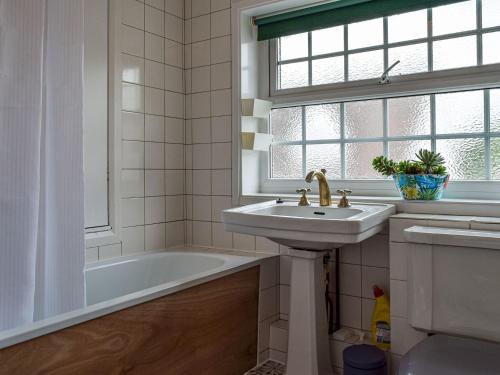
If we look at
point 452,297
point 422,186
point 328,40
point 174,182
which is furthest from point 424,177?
point 174,182

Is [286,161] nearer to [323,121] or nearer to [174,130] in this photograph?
[323,121]

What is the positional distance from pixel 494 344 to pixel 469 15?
56.8 inches

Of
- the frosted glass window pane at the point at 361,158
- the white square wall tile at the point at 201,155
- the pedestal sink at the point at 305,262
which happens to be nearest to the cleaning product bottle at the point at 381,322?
the pedestal sink at the point at 305,262

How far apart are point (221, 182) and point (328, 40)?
98 cm

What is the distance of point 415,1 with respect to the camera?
1.99 metres

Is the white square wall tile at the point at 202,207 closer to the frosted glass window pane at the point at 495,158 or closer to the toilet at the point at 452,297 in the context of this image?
the toilet at the point at 452,297

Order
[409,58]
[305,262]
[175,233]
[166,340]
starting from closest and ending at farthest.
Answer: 1. [166,340]
2. [305,262]
3. [409,58]
4. [175,233]

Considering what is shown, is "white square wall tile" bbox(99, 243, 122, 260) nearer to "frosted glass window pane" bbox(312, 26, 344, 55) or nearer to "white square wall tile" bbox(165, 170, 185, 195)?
"white square wall tile" bbox(165, 170, 185, 195)

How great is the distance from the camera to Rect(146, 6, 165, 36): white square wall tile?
2.33 metres

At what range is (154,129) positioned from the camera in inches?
93.3

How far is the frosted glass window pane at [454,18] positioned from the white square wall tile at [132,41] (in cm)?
148

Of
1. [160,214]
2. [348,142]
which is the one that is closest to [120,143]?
[160,214]

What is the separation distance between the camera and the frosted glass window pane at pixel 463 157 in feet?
6.32

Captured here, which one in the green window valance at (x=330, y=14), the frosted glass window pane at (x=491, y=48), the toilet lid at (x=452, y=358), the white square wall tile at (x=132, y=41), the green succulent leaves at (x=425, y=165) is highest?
the green window valance at (x=330, y=14)
